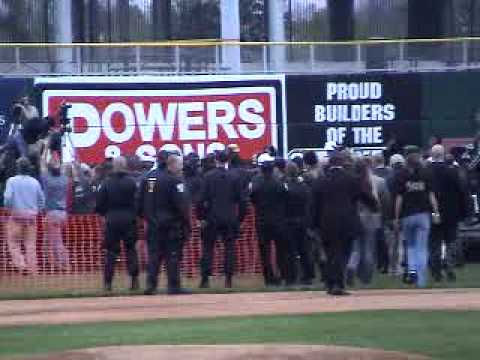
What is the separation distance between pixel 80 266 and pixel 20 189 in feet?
4.84

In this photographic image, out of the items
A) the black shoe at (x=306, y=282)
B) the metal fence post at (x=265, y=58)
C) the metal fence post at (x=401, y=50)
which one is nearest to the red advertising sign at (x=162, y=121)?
the metal fence post at (x=265, y=58)

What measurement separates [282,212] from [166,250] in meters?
2.01

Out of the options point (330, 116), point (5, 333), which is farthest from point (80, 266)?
point (330, 116)

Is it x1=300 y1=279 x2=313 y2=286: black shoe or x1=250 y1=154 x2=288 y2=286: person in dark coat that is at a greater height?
x1=250 y1=154 x2=288 y2=286: person in dark coat

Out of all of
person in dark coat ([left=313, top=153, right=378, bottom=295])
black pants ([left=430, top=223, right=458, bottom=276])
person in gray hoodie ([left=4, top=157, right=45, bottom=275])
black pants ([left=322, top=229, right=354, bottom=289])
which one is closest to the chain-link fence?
person in gray hoodie ([left=4, top=157, right=45, bottom=275])

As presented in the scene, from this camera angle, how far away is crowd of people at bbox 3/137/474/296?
18.0 meters

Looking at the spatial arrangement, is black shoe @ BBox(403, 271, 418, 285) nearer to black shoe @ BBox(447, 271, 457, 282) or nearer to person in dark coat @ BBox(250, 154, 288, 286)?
black shoe @ BBox(447, 271, 457, 282)

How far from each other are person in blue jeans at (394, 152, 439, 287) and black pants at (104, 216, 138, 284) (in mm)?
3706

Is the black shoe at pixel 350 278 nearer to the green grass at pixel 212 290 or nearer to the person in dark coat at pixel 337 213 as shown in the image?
the green grass at pixel 212 290

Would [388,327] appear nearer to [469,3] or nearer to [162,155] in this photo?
[162,155]

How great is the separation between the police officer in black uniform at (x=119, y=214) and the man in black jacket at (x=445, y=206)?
4.36m

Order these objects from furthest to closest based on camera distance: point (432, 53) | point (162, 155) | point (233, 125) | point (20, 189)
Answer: point (432, 53) → point (233, 125) → point (20, 189) → point (162, 155)

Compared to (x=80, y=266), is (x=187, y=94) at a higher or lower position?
higher

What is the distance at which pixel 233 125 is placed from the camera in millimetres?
27891
